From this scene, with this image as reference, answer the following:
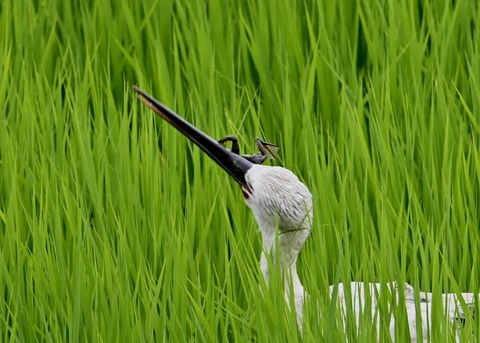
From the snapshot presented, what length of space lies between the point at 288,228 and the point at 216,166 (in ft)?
1.97

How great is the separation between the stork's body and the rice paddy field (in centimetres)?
5

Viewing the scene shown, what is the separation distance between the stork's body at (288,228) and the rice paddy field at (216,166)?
0.16 ft

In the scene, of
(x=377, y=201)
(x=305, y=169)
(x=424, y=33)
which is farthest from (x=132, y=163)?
(x=424, y=33)

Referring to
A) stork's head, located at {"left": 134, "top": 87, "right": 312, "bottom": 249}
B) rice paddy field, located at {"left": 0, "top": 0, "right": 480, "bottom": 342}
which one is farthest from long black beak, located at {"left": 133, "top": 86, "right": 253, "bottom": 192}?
rice paddy field, located at {"left": 0, "top": 0, "right": 480, "bottom": 342}

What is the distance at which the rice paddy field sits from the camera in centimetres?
273

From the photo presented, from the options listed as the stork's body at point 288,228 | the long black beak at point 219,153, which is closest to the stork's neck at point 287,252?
the stork's body at point 288,228

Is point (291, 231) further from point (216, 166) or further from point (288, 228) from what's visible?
point (216, 166)

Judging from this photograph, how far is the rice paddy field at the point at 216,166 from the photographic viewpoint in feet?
8.96

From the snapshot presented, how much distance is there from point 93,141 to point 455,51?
1307 millimetres

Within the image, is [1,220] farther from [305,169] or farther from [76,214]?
[305,169]

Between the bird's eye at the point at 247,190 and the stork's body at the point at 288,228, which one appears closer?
the stork's body at the point at 288,228

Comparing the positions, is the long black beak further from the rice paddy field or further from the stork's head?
the rice paddy field

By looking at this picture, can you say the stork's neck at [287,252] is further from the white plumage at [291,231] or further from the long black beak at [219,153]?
the long black beak at [219,153]

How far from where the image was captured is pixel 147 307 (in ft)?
8.83
